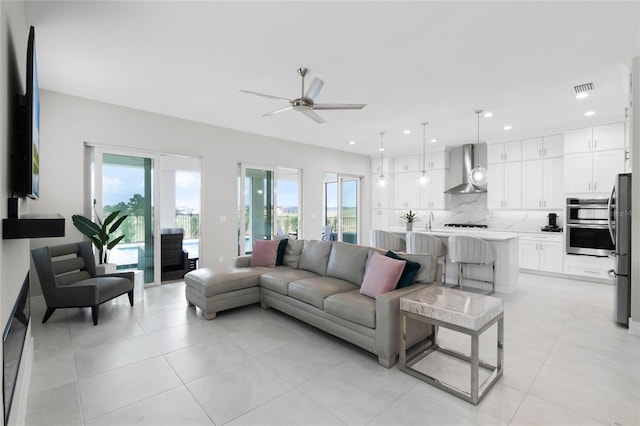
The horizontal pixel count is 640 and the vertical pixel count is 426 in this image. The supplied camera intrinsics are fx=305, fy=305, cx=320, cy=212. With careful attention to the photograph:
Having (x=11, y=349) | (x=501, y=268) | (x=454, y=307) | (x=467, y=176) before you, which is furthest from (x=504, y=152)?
(x=11, y=349)

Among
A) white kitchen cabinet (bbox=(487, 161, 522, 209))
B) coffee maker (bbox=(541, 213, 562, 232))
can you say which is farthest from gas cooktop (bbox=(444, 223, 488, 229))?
coffee maker (bbox=(541, 213, 562, 232))

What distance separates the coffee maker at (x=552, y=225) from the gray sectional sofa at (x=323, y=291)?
14.7 feet

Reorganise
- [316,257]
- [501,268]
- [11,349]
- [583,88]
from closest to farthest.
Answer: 1. [11,349]
2. [583,88]
3. [316,257]
4. [501,268]

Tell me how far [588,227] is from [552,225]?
0.70 meters

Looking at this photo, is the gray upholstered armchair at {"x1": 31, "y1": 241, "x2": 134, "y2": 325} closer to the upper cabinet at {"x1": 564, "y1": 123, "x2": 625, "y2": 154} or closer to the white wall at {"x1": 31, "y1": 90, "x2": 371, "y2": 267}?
the white wall at {"x1": 31, "y1": 90, "x2": 371, "y2": 267}

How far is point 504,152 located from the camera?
6695 millimetres

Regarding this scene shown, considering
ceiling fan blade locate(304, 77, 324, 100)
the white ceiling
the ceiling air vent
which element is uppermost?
the white ceiling

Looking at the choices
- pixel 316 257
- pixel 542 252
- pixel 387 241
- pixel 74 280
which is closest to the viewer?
pixel 74 280

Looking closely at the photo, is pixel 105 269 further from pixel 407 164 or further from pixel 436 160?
pixel 436 160

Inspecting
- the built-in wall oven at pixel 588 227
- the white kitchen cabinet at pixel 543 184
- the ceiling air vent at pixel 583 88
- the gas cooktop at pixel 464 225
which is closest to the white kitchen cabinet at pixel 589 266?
the built-in wall oven at pixel 588 227

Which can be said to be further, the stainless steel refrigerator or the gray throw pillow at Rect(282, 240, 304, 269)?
the gray throw pillow at Rect(282, 240, 304, 269)

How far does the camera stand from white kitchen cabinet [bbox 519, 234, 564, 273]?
231 inches

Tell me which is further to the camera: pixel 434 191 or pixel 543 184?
pixel 434 191

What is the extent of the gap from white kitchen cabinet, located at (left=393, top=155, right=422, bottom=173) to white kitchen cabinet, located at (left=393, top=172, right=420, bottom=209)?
0.11 m
